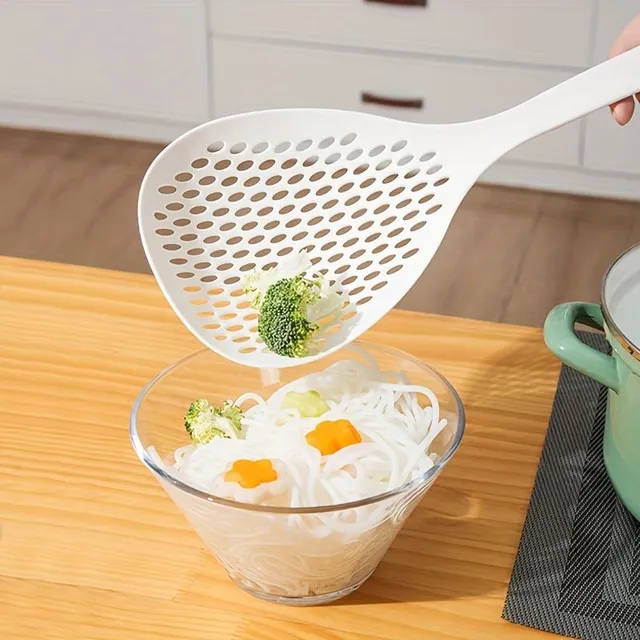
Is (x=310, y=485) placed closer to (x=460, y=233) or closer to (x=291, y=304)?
(x=291, y=304)

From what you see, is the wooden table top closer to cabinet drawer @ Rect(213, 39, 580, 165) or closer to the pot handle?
the pot handle

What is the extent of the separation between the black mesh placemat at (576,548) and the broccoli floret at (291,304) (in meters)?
0.24

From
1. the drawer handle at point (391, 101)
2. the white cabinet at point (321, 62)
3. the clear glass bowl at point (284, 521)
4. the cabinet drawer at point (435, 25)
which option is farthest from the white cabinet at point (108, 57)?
the clear glass bowl at point (284, 521)

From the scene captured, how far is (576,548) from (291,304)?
305 mm

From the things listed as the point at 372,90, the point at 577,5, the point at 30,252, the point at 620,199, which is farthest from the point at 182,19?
the point at 620,199

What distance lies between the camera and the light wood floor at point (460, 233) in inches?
111

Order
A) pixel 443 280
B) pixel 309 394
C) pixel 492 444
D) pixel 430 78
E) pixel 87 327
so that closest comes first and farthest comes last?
pixel 309 394
pixel 492 444
pixel 87 327
pixel 443 280
pixel 430 78

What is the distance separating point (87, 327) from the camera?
1140 millimetres

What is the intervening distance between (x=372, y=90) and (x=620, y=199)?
2.78 feet

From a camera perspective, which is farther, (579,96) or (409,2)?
(409,2)

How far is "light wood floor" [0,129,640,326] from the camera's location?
2832mm

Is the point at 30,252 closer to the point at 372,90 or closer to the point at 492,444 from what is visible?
the point at 372,90

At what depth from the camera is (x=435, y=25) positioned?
3152 millimetres

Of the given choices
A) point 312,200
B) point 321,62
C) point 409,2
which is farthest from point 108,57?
point 312,200
